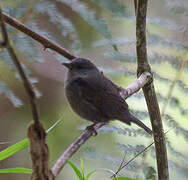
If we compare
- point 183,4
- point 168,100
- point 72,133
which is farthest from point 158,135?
point 72,133

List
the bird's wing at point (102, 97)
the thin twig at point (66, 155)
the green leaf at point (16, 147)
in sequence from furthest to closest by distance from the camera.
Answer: the bird's wing at point (102, 97) < the green leaf at point (16, 147) < the thin twig at point (66, 155)

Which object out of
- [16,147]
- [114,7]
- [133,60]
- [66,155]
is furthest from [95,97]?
[66,155]

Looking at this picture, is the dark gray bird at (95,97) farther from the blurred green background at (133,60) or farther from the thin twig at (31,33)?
the thin twig at (31,33)

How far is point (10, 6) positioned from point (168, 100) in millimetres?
1265

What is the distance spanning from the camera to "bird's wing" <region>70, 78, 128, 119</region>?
2871 millimetres

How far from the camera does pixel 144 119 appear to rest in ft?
9.60

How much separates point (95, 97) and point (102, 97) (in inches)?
2.1

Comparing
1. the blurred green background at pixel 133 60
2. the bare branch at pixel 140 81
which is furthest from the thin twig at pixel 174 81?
the bare branch at pixel 140 81

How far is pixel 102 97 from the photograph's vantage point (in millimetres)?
3025

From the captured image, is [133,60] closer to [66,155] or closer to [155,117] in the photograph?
[155,117]

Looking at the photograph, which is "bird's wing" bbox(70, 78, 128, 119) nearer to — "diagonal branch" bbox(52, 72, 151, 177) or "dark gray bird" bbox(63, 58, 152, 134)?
"dark gray bird" bbox(63, 58, 152, 134)

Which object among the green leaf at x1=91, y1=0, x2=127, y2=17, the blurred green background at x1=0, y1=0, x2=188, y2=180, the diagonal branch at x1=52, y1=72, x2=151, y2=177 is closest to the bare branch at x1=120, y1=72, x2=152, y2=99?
the diagonal branch at x1=52, y1=72, x2=151, y2=177

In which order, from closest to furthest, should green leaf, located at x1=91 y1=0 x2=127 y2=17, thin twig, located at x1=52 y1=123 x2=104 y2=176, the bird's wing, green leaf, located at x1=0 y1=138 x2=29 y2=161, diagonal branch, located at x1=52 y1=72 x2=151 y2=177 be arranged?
thin twig, located at x1=52 y1=123 x2=104 y2=176 → diagonal branch, located at x1=52 y1=72 x2=151 y2=177 → green leaf, located at x1=0 y1=138 x2=29 y2=161 → green leaf, located at x1=91 y1=0 x2=127 y2=17 → the bird's wing

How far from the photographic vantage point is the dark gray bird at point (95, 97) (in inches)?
113
